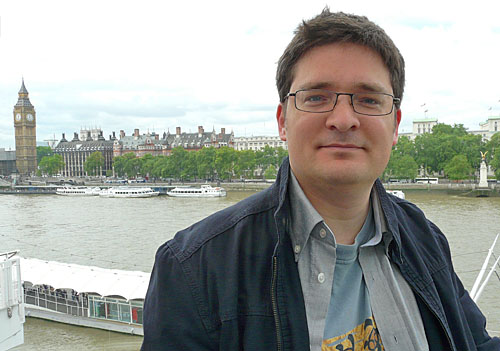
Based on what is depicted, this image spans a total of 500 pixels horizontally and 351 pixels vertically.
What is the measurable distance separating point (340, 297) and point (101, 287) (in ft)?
25.9

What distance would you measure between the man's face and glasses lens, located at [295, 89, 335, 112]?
1 centimetres

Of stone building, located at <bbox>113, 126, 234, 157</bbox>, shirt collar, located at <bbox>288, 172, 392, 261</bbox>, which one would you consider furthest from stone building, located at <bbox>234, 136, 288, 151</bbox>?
shirt collar, located at <bbox>288, 172, 392, 261</bbox>

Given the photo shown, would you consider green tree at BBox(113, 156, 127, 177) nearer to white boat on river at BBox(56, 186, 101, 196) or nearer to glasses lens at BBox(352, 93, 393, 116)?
white boat on river at BBox(56, 186, 101, 196)

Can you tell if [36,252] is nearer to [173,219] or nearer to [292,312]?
[173,219]

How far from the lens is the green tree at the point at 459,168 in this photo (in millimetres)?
35562

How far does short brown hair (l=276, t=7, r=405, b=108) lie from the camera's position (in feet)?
3.30

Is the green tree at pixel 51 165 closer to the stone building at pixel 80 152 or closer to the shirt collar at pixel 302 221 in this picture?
the stone building at pixel 80 152

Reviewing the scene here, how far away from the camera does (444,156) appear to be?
39.8 meters

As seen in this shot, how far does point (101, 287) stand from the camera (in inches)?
325

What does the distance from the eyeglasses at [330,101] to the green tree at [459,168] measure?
37435 mm

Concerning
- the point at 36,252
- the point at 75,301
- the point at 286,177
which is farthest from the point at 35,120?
the point at 286,177

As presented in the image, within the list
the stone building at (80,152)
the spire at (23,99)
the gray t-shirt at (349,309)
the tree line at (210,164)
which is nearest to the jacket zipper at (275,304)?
the gray t-shirt at (349,309)

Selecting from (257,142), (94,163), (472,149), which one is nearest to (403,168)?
(472,149)

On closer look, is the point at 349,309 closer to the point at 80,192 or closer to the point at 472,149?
the point at 472,149
